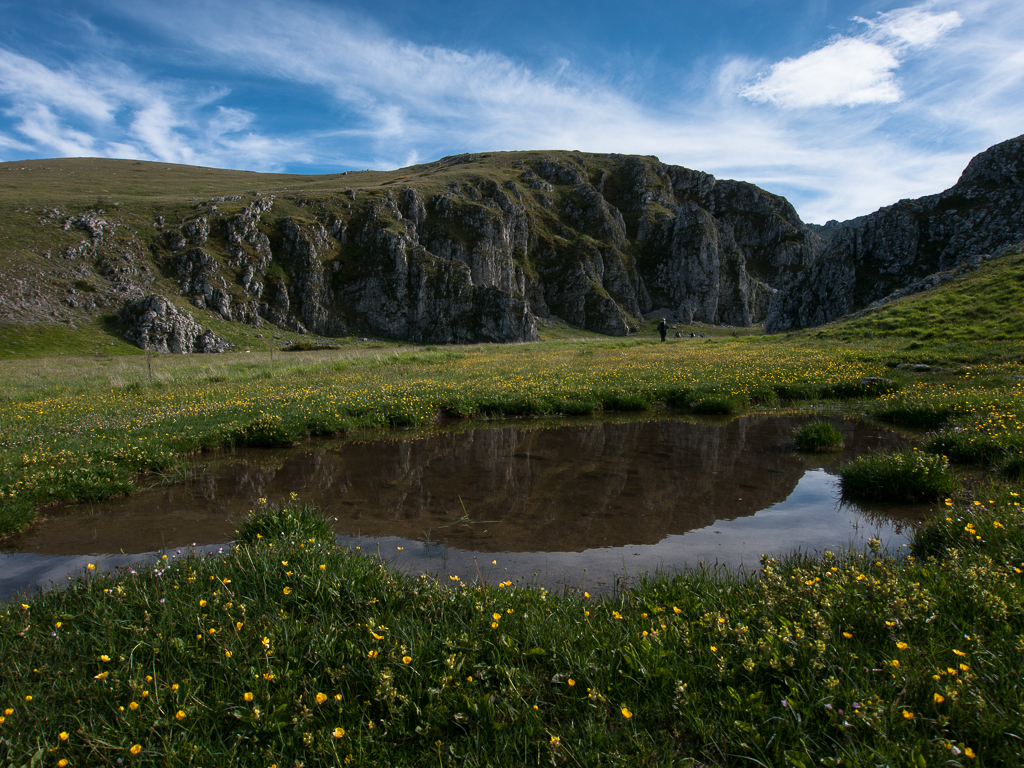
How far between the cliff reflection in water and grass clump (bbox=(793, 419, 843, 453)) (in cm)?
33

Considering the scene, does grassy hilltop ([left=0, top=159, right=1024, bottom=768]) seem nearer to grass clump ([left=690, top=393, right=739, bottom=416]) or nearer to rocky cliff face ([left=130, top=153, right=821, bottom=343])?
grass clump ([left=690, top=393, right=739, bottom=416])

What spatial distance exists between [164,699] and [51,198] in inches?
5183

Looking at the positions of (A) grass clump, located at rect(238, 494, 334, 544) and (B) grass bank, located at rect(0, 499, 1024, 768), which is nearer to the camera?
(B) grass bank, located at rect(0, 499, 1024, 768)

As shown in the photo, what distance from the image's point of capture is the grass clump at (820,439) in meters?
10.6

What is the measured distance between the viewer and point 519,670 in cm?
348

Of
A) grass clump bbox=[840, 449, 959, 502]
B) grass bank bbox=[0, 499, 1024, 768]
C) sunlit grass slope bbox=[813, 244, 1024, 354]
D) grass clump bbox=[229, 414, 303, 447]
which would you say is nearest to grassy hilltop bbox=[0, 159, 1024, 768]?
grass bank bbox=[0, 499, 1024, 768]

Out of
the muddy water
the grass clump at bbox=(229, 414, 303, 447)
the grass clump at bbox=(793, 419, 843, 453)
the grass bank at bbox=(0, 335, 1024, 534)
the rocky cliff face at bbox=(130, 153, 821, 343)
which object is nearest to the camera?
the muddy water

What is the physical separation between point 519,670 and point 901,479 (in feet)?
23.4

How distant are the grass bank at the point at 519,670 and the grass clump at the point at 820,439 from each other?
6.25 metres

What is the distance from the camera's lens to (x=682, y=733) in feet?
10.00

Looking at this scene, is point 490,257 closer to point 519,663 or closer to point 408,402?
point 408,402

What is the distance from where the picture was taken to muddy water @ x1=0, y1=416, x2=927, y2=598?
623 centimetres

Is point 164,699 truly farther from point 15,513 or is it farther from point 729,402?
point 729,402

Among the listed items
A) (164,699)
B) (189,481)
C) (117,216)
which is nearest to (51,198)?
(117,216)
